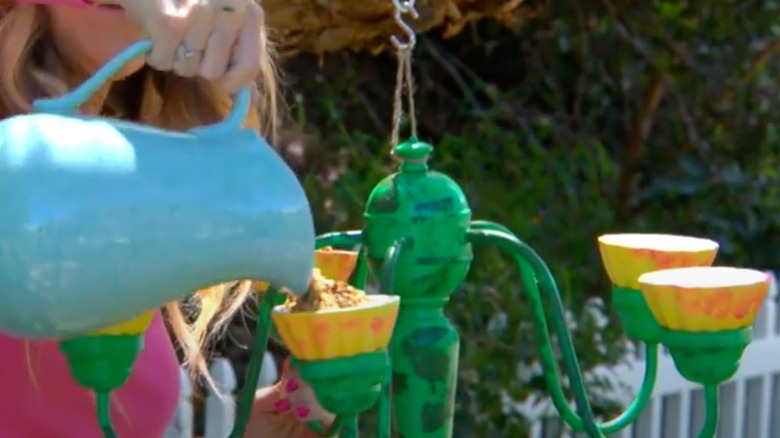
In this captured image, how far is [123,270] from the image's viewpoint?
0.64 metres

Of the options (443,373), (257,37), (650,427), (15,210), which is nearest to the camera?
(15,210)

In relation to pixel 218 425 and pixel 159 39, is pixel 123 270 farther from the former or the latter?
pixel 218 425

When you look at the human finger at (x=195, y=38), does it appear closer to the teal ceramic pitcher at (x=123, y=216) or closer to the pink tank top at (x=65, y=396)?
the teal ceramic pitcher at (x=123, y=216)

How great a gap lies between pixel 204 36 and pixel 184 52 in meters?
0.01

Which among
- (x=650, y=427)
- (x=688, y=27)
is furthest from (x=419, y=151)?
(x=650, y=427)

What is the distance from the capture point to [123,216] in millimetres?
639

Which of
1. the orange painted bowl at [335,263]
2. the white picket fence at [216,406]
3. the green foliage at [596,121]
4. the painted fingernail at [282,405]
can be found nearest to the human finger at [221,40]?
the orange painted bowl at [335,263]

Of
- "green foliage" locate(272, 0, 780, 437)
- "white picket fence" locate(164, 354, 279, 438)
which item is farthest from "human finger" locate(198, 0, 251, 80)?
"green foliage" locate(272, 0, 780, 437)

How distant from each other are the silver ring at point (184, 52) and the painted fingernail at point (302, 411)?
0.37 metres

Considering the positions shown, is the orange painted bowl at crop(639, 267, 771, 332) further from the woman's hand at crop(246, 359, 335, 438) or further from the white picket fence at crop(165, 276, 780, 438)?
the white picket fence at crop(165, 276, 780, 438)

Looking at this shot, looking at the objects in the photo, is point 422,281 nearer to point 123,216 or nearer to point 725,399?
point 123,216

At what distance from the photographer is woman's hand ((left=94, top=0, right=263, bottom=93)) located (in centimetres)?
72

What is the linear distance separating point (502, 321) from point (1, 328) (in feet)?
4.85

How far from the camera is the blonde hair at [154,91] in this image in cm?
92
